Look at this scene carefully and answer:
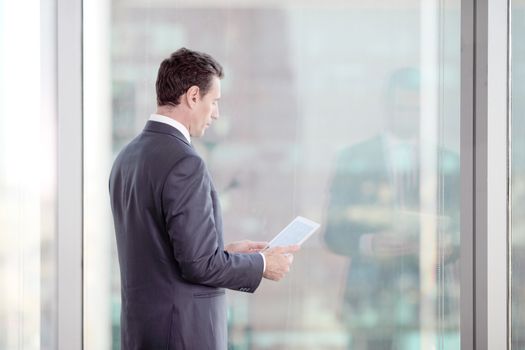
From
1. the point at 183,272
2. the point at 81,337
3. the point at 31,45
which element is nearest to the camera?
the point at 183,272

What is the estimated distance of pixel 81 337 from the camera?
2.80 meters

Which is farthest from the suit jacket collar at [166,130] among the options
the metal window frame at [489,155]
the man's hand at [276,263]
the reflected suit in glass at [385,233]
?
the metal window frame at [489,155]

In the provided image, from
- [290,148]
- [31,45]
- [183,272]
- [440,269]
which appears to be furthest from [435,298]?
[31,45]

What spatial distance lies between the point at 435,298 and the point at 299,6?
138 cm

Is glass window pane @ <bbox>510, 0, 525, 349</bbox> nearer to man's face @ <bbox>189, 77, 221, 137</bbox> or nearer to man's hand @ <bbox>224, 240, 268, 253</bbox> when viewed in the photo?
man's hand @ <bbox>224, 240, 268, 253</bbox>

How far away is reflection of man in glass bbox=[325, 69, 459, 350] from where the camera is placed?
2818 millimetres

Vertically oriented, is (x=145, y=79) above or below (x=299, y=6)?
below

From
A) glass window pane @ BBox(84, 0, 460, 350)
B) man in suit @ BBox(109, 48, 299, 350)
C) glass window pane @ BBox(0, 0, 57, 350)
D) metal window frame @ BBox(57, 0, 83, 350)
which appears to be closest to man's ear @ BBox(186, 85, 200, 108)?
man in suit @ BBox(109, 48, 299, 350)

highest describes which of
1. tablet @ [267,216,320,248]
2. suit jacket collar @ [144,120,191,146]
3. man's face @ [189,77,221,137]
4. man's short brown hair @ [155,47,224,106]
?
man's short brown hair @ [155,47,224,106]

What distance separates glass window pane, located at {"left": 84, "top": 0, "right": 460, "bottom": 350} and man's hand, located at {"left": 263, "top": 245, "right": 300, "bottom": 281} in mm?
883

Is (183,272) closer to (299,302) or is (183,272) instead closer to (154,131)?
(154,131)

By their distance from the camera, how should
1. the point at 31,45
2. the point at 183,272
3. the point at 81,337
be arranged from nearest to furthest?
the point at 183,272, the point at 31,45, the point at 81,337

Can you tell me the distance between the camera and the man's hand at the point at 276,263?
187 cm

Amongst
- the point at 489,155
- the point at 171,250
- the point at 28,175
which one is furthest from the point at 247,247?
the point at 489,155
